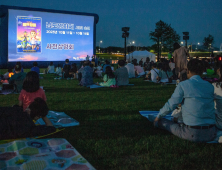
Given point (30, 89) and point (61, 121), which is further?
point (61, 121)

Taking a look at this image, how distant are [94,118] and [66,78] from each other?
354 inches

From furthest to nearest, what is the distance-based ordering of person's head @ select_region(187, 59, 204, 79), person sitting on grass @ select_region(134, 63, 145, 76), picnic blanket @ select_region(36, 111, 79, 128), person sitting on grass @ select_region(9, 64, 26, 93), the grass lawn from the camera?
person sitting on grass @ select_region(134, 63, 145, 76)
person sitting on grass @ select_region(9, 64, 26, 93)
picnic blanket @ select_region(36, 111, 79, 128)
person's head @ select_region(187, 59, 204, 79)
the grass lawn

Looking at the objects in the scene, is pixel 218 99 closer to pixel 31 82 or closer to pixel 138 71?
pixel 31 82

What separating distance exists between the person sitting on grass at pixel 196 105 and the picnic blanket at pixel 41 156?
1359mm

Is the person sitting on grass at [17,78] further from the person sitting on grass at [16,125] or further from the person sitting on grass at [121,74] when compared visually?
the person sitting on grass at [16,125]

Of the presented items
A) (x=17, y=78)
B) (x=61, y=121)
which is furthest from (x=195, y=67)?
(x=17, y=78)

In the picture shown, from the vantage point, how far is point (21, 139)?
3.20 metres

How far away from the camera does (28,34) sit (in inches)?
749

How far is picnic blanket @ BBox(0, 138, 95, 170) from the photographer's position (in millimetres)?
2447

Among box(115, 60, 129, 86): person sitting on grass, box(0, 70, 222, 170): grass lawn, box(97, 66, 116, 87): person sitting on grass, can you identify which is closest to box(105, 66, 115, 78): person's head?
box(97, 66, 116, 87): person sitting on grass

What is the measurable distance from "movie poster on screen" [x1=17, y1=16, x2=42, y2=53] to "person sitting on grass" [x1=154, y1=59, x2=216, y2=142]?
17.8 metres

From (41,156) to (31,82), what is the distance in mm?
1522

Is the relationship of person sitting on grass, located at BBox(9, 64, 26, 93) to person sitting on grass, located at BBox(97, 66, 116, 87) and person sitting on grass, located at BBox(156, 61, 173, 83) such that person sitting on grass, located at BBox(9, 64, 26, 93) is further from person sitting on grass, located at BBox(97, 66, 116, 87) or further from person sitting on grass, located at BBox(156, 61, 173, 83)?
person sitting on grass, located at BBox(156, 61, 173, 83)

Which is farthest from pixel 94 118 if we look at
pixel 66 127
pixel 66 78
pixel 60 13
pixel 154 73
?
pixel 60 13
